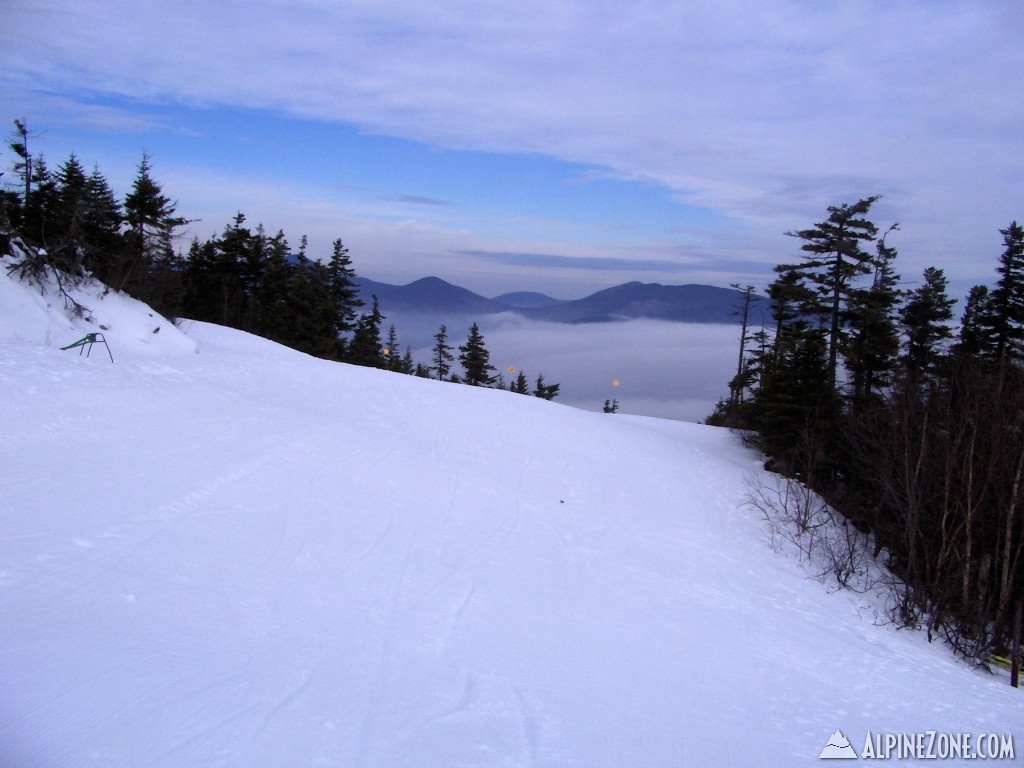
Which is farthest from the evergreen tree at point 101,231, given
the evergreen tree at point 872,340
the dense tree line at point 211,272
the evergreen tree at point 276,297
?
the evergreen tree at point 872,340

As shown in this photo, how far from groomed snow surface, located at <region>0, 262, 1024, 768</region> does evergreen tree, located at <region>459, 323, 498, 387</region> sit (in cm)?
3560

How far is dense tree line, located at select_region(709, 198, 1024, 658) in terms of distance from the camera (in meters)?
12.5

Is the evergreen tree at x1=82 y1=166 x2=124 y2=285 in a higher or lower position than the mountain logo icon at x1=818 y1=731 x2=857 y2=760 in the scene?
higher

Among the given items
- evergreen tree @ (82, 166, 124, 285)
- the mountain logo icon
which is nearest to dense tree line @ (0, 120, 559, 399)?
evergreen tree @ (82, 166, 124, 285)

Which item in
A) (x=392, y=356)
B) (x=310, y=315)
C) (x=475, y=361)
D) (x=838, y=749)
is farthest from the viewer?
(x=392, y=356)

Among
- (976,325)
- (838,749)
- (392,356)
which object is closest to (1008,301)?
(976,325)

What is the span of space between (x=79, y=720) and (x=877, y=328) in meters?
26.5

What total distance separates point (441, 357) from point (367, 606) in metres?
50.2

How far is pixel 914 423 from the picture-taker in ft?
48.9

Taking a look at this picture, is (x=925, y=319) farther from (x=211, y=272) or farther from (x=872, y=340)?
(x=211, y=272)

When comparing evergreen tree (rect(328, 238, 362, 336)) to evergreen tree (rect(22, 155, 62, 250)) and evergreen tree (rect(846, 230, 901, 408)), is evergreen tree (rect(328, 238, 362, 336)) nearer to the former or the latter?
evergreen tree (rect(22, 155, 62, 250))

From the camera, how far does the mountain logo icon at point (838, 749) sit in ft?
17.2

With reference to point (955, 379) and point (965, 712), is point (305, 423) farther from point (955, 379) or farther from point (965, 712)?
point (955, 379)

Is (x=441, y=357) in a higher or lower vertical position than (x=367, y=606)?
higher
